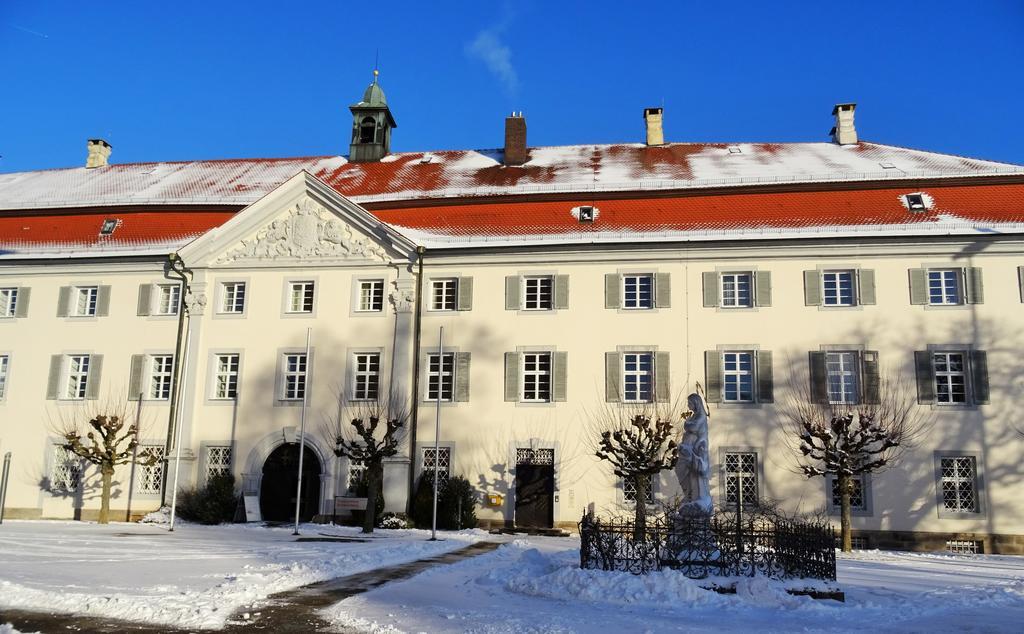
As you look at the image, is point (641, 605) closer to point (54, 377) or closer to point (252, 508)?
point (252, 508)

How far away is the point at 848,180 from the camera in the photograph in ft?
88.6

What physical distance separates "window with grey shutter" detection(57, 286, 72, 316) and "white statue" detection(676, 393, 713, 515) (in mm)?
23234

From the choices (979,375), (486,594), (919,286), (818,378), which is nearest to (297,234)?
(818,378)

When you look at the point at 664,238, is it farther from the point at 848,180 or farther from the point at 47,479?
the point at 47,479

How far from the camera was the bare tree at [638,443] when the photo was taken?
2381cm

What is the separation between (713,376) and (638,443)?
11.9ft

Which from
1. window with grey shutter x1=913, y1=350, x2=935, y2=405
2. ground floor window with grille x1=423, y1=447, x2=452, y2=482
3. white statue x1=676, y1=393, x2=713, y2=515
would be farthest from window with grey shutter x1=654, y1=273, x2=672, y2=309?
white statue x1=676, y1=393, x2=713, y2=515

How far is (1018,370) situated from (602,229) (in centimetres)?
1249

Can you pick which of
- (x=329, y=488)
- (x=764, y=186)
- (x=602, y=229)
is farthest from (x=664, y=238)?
(x=329, y=488)

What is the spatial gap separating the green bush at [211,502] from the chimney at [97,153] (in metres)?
17.6

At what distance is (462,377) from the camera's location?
27.0 m

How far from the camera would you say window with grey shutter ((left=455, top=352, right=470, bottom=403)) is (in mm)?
26906

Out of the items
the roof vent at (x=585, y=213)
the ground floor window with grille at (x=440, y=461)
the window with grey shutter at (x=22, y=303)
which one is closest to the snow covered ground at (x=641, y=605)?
the ground floor window with grille at (x=440, y=461)

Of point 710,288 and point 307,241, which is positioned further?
point 307,241
